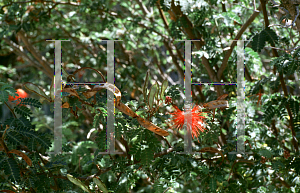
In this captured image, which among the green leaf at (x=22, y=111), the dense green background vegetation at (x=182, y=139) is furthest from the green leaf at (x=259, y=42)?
the green leaf at (x=22, y=111)

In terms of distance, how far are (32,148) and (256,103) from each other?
956mm

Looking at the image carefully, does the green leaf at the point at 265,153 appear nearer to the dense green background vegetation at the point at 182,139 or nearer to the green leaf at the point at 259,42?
the dense green background vegetation at the point at 182,139

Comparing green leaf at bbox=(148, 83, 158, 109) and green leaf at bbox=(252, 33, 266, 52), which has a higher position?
green leaf at bbox=(252, 33, 266, 52)

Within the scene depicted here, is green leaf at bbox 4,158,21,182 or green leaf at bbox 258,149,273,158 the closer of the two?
green leaf at bbox 4,158,21,182

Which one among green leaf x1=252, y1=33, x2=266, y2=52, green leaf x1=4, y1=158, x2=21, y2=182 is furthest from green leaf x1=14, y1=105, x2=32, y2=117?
green leaf x1=252, y1=33, x2=266, y2=52

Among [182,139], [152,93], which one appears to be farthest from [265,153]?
[152,93]

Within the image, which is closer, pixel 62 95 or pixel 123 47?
pixel 62 95

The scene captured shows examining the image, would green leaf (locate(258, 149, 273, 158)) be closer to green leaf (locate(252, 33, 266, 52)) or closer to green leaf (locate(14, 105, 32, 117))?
green leaf (locate(252, 33, 266, 52))

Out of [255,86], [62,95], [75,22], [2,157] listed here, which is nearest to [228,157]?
[255,86]

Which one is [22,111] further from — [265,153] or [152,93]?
[265,153]

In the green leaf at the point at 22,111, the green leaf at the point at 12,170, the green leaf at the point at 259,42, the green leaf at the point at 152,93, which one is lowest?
the green leaf at the point at 12,170

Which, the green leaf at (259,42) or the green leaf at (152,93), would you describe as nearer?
the green leaf at (152,93)

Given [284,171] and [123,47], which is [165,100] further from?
[123,47]

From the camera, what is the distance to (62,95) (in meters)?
0.90
